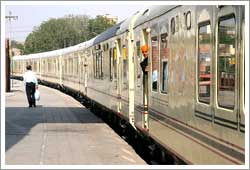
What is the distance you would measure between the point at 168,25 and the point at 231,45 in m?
2.97

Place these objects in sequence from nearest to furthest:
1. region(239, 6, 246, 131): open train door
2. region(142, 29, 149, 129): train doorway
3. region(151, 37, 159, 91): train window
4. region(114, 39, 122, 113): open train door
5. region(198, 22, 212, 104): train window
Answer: region(239, 6, 246, 131): open train door → region(198, 22, 212, 104): train window → region(151, 37, 159, 91): train window → region(142, 29, 149, 129): train doorway → region(114, 39, 122, 113): open train door

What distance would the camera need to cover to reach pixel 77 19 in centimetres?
8025

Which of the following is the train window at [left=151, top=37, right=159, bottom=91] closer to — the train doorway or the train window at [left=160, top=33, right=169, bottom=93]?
the train window at [left=160, top=33, right=169, bottom=93]

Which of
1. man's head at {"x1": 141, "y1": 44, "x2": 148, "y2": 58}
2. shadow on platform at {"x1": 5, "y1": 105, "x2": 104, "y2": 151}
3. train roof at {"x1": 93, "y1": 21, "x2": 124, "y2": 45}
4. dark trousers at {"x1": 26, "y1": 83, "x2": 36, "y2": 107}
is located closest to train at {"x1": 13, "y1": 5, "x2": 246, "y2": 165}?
man's head at {"x1": 141, "y1": 44, "x2": 148, "y2": 58}

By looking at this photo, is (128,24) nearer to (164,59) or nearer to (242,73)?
(164,59)

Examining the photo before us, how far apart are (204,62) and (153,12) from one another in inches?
134

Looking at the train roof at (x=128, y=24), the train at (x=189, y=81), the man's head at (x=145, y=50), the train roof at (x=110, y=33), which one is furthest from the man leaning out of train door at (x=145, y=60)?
the train roof at (x=110, y=33)

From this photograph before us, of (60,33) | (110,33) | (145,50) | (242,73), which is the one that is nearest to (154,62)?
(145,50)

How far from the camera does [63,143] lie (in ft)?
42.2

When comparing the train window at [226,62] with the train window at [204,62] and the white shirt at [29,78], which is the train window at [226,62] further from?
the white shirt at [29,78]

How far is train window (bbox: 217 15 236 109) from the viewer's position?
5.59m

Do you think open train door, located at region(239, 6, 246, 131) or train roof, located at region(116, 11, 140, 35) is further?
train roof, located at region(116, 11, 140, 35)

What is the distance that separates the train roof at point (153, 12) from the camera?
342 inches

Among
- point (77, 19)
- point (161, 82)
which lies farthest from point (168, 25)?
point (77, 19)
